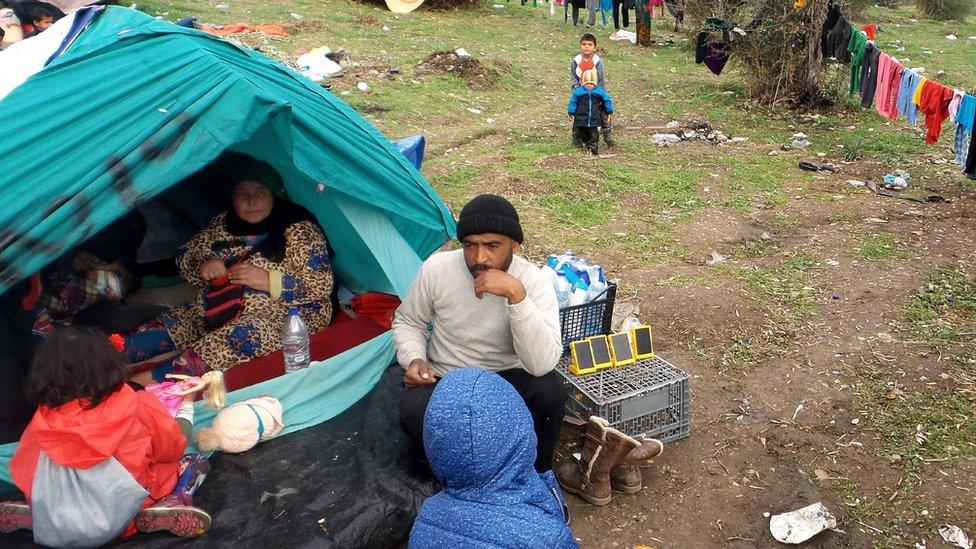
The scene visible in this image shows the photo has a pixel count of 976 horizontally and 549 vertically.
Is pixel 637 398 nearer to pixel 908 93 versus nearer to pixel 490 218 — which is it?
pixel 490 218

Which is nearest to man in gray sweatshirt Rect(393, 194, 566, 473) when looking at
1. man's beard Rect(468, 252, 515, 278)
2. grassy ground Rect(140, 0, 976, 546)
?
man's beard Rect(468, 252, 515, 278)

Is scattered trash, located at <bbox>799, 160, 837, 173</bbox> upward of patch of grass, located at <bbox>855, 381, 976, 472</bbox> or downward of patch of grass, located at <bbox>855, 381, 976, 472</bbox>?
downward

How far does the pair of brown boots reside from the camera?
2893 millimetres

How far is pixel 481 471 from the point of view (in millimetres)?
1741

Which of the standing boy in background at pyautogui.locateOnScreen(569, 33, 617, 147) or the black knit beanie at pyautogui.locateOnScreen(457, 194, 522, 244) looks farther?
the standing boy in background at pyautogui.locateOnScreen(569, 33, 617, 147)

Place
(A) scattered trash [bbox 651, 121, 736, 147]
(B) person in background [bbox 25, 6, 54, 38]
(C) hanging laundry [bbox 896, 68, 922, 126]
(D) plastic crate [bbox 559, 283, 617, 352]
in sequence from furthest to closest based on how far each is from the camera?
1. (A) scattered trash [bbox 651, 121, 736, 147]
2. (B) person in background [bbox 25, 6, 54, 38]
3. (C) hanging laundry [bbox 896, 68, 922, 126]
4. (D) plastic crate [bbox 559, 283, 617, 352]

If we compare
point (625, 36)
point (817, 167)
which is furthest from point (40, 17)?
point (625, 36)

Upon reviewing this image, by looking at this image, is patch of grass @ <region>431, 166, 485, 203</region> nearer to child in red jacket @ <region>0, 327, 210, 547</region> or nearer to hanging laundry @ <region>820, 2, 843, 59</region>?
child in red jacket @ <region>0, 327, 210, 547</region>

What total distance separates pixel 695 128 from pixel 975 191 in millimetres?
3231

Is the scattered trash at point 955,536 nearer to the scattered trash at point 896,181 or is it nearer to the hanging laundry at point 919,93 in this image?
the scattered trash at point 896,181

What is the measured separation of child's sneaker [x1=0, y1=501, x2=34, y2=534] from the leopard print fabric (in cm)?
105

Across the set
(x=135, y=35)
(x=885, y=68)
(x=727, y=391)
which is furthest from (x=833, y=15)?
(x=135, y=35)

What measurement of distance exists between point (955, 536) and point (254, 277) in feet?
10.5

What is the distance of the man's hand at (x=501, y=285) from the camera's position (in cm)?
265
